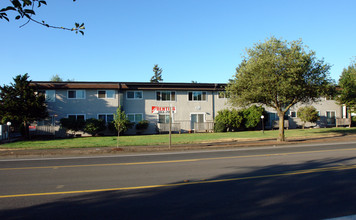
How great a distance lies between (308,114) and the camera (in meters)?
33.2

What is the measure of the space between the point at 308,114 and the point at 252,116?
755 centimetres

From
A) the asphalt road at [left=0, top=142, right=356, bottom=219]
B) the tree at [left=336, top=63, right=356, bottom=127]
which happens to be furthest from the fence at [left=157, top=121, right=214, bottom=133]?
the asphalt road at [left=0, top=142, right=356, bottom=219]

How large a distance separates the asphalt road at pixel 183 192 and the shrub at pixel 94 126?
1786cm

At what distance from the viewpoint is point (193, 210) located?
15.9 feet

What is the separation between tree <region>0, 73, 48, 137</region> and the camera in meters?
23.5

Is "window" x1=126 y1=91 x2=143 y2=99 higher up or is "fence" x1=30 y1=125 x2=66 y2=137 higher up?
"window" x1=126 y1=91 x2=143 y2=99

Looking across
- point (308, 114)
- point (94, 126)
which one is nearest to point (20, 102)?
point (94, 126)

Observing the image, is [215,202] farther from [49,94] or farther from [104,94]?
[49,94]

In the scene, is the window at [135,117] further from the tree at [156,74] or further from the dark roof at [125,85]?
the tree at [156,74]

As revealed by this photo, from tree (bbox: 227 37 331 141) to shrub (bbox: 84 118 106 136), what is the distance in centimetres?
1466

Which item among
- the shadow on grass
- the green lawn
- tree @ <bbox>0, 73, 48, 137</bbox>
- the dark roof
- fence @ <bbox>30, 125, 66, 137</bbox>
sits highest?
the dark roof

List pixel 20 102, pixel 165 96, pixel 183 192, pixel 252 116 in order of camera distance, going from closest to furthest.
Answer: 1. pixel 183 192
2. pixel 20 102
3. pixel 165 96
4. pixel 252 116

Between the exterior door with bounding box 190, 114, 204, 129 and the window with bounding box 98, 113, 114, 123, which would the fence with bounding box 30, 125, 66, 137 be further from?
the exterior door with bounding box 190, 114, 204, 129

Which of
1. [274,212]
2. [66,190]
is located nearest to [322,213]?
[274,212]
